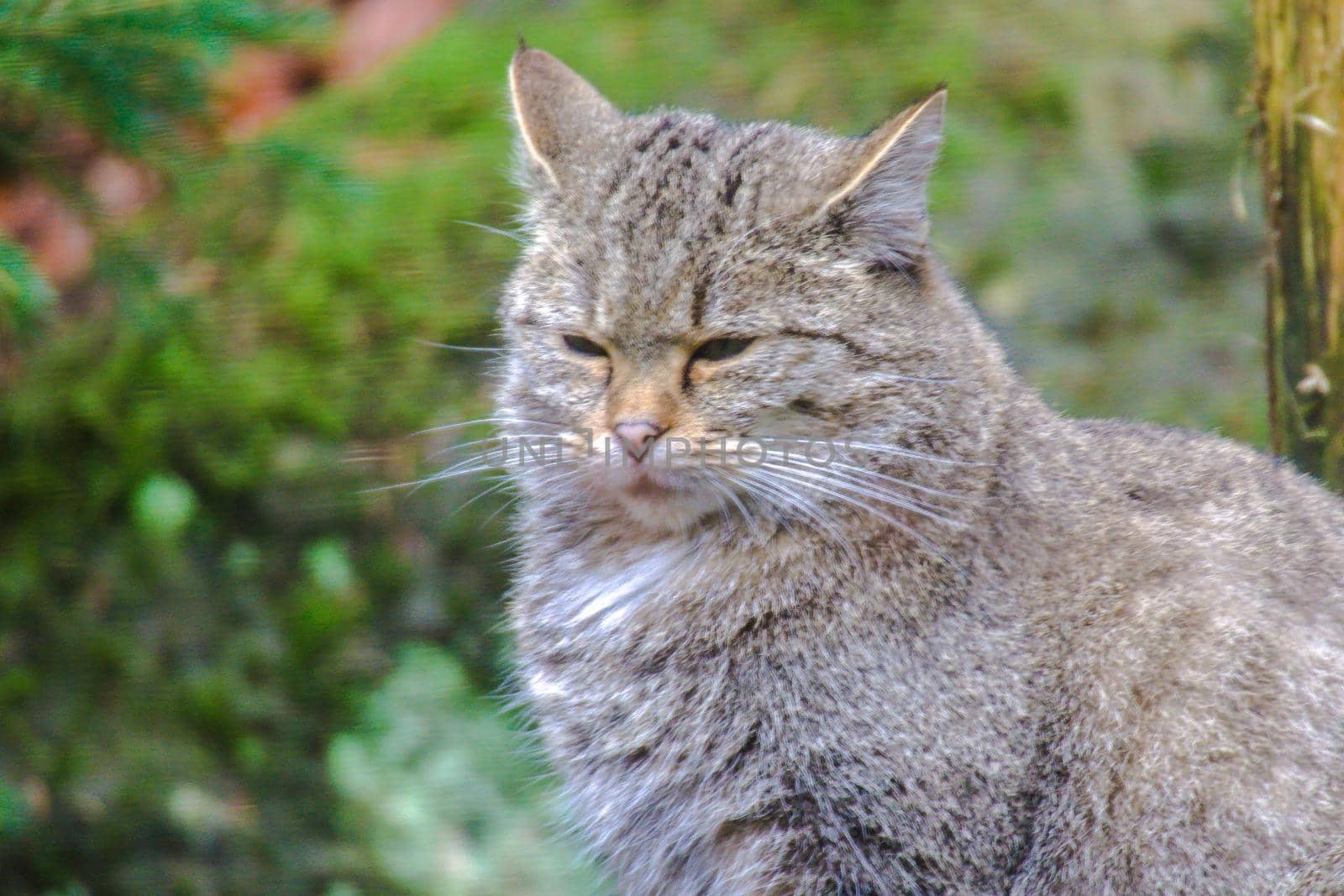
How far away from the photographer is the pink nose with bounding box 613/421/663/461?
96.7 inches

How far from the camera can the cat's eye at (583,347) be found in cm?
265

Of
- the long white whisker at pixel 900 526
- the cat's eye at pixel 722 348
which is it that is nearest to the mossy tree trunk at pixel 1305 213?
the long white whisker at pixel 900 526

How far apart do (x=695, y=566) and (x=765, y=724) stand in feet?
1.19

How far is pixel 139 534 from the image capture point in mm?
4223

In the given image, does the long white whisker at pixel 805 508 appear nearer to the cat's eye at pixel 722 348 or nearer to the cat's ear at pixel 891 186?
the cat's eye at pixel 722 348

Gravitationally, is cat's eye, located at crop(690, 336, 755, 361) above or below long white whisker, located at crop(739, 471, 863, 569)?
above

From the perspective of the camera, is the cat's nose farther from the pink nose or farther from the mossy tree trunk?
the mossy tree trunk

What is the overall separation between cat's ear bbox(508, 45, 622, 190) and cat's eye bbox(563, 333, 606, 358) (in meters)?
0.34

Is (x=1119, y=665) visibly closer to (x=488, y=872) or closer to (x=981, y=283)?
(x=488, y=872)

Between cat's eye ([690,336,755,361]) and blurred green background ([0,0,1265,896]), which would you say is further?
blurred green background ([0,0,1265,896])

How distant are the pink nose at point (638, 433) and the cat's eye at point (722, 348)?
187 mm

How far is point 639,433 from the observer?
2.46 m

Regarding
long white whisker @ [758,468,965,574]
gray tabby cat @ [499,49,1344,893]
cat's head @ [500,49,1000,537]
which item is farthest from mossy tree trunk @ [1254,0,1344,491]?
long white whisker @ [758,468,965,574]

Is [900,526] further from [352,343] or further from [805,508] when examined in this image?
[352,343]
